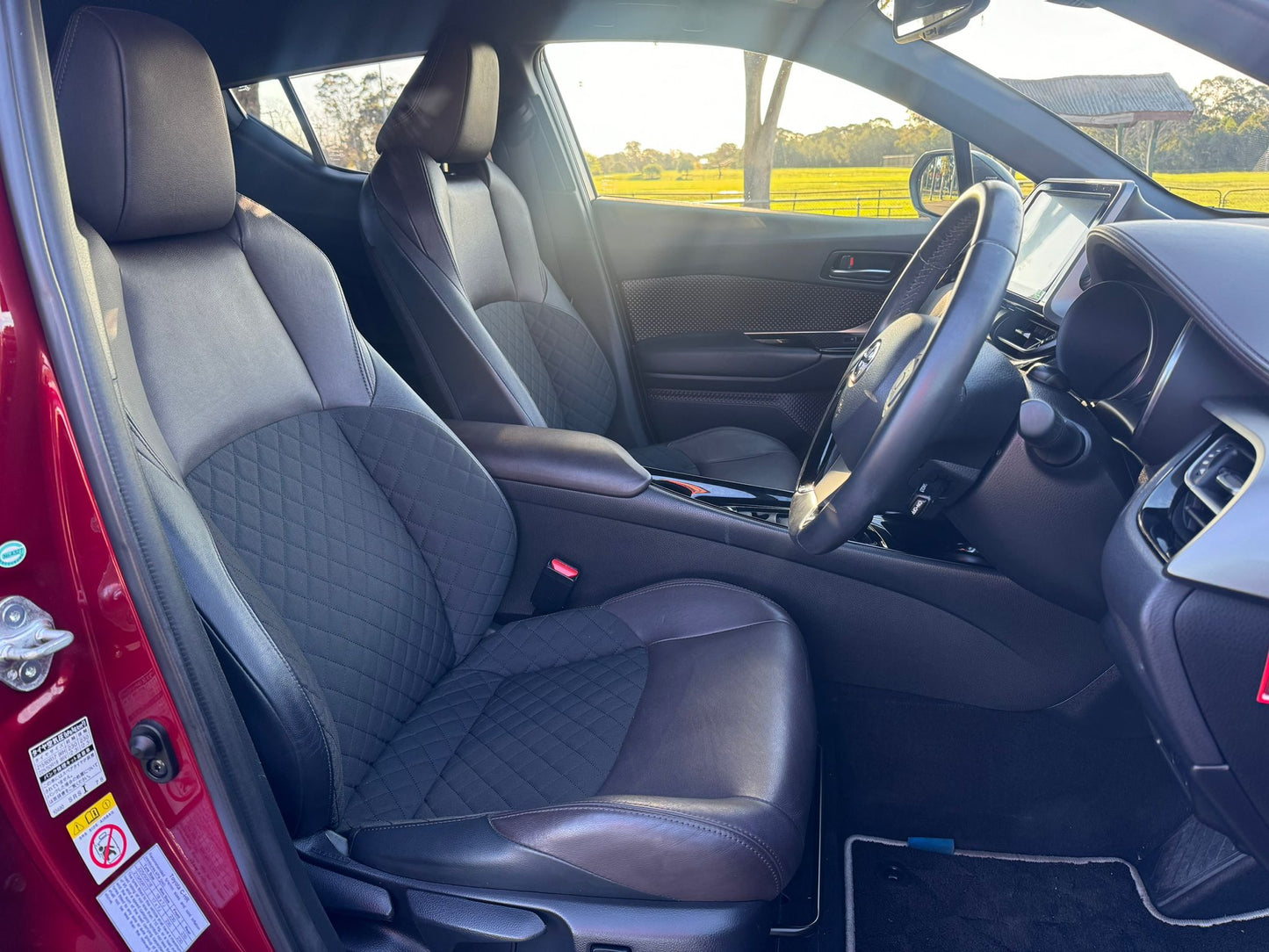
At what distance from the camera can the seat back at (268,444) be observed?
0.94 m

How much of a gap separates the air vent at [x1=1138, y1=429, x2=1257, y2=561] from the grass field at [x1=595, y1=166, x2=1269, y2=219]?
1.51 m

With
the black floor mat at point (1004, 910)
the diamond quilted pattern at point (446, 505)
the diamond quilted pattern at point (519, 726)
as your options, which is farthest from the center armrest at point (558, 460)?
the black floor mat at point (1004, 910)

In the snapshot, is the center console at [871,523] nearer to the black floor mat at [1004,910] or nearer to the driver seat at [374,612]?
the driver seat at [374,612]

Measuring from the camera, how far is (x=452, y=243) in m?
1.82

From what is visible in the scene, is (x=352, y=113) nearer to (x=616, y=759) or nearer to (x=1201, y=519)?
(x=616, y=759)

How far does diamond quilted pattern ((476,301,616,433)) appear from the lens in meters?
2.07

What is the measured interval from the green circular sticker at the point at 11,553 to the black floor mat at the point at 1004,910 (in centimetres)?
122

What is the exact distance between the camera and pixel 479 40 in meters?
1.92

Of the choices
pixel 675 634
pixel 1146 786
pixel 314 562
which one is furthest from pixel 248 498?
pixel 1146 786

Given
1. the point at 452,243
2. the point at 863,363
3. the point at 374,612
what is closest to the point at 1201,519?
the point at 863,363

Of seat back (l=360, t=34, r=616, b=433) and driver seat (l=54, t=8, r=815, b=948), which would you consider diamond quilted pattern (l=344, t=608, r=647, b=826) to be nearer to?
driver seat (l=54, t=8, r=815, b=948)

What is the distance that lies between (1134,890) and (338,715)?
1240 mm

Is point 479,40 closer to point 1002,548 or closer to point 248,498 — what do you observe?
point 248,498

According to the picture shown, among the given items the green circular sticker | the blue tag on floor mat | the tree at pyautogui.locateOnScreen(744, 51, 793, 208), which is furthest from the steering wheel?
the tree at pyautogui.locateOnScreen(744, 51, 793, 208)
